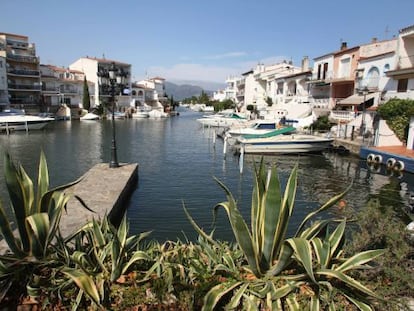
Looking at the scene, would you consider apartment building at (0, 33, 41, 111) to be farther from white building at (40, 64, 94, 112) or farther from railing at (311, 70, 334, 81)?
railing at (311, 70, 334, 81)

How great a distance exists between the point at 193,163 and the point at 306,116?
21656 millimetres

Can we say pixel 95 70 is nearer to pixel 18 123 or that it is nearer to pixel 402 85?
pixel 18 123

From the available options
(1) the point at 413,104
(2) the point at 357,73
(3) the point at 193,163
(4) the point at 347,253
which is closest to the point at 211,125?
(2) the point at 357,73

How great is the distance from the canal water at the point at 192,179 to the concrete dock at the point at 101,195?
0.70 metres

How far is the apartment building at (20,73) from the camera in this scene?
49500 mm

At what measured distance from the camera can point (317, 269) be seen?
11.8 feet

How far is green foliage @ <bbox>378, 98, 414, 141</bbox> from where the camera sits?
20.5m

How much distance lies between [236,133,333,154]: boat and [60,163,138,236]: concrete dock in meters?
11.8

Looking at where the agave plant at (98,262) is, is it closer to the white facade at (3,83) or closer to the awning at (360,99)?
the awning at (360,99)

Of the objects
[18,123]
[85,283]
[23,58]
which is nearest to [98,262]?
[85,283]

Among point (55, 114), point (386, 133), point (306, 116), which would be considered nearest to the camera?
point (386, 133)

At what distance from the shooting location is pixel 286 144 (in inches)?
927

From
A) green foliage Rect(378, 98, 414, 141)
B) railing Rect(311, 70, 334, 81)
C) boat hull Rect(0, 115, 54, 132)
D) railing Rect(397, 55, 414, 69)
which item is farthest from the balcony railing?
railing Rect(397, 55, 414, 69)

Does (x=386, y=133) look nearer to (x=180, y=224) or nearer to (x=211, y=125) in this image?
(x=180, y=224)
